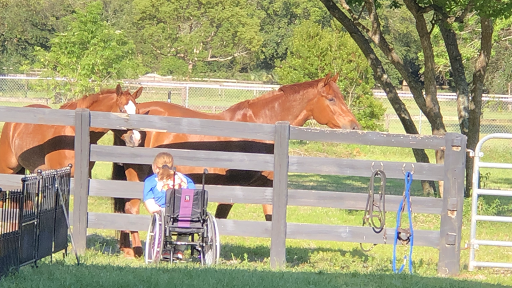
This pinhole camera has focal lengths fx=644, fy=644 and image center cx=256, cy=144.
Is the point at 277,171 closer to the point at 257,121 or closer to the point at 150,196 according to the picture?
the point at 257,121

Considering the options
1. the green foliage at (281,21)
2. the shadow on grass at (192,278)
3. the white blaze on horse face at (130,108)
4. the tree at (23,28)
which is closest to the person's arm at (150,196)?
the shadow on grass at (192,278)

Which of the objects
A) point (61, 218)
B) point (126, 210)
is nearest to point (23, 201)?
point (61, 218)

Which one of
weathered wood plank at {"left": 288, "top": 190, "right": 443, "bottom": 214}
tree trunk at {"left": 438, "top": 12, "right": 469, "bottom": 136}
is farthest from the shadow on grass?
tree trunk at {"left": 438, "top": 12, "right": 469, "bottom": 136}

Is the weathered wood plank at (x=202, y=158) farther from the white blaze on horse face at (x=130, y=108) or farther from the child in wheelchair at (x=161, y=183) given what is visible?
the white blaze on horse face at (x=130, y=108)

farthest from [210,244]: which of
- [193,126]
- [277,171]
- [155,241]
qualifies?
[193,126]

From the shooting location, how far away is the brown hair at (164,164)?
21.9 ft

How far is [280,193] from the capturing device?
7.10 metres

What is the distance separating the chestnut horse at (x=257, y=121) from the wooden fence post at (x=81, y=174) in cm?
73

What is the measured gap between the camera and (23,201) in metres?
5.50

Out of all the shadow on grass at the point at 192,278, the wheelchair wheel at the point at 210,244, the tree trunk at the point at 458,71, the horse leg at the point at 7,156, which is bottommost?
the shadow on grass at the point at 192,278

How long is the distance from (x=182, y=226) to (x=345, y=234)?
6.30 feet

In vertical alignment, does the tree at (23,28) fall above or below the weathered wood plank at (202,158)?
above

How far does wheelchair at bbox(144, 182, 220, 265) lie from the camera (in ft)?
20.5

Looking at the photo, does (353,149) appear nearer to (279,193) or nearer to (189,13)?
(279,193)
